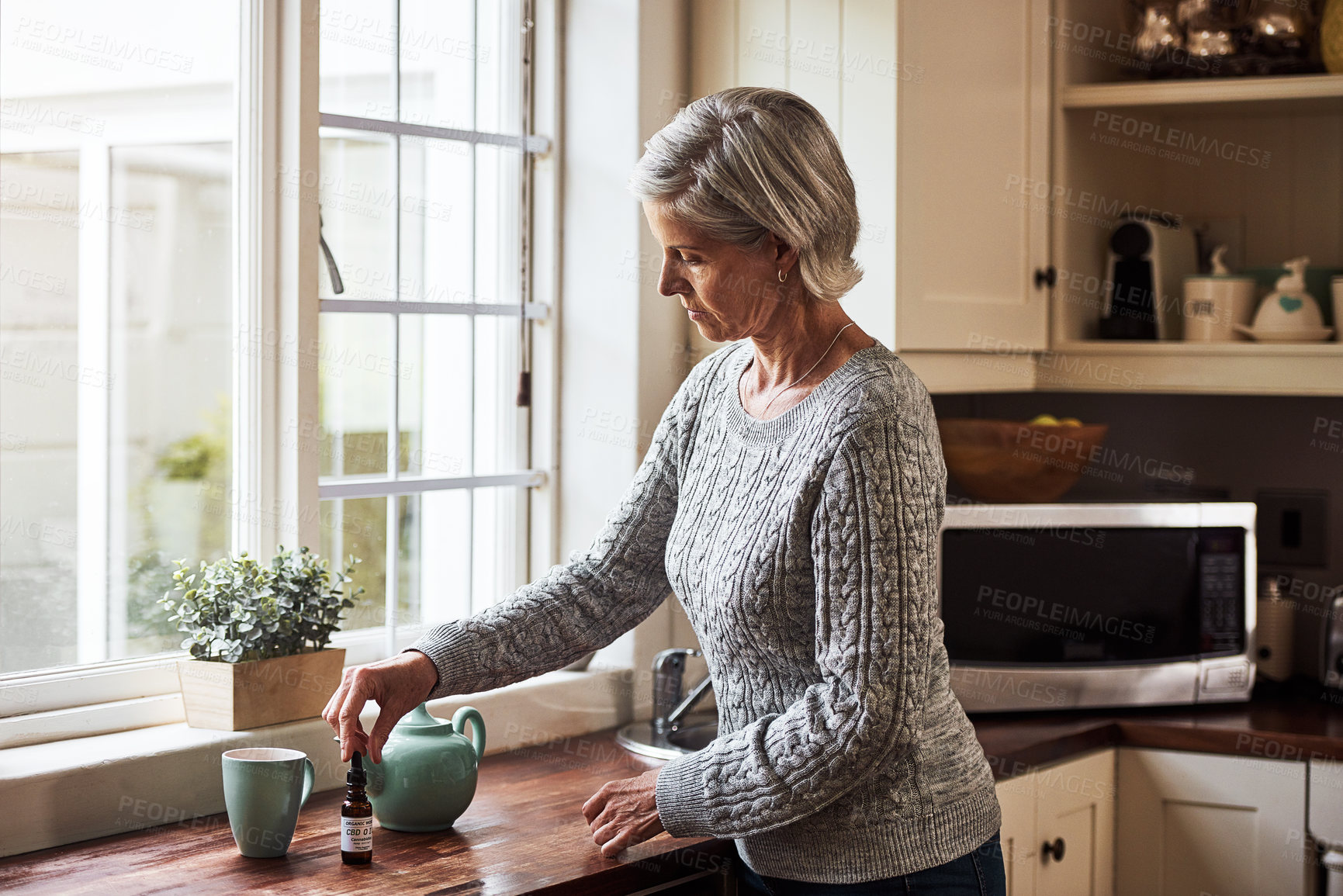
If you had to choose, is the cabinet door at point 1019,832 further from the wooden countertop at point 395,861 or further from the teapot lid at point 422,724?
the teapot lid at point 422,724

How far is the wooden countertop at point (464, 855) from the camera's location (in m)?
1.33

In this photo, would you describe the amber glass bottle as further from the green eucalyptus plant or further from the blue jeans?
the blue jeans

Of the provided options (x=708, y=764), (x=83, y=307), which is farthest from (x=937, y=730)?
(x=83, y=307)

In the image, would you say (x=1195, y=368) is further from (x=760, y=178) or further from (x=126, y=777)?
(x=126, y=777)

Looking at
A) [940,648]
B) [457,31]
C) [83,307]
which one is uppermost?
[457,31]

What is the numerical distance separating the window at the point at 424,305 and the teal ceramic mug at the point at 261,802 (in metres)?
0.54

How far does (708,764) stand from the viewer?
1273 millimetres

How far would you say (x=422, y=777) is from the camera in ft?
4.84

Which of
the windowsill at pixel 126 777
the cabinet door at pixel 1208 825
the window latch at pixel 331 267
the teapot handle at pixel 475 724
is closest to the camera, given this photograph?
Result: the windowsill at pixel 126 777

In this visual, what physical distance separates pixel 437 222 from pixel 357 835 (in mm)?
993

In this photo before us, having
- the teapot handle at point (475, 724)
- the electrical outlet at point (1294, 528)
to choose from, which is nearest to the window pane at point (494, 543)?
the teapot handle at point (475, 724)

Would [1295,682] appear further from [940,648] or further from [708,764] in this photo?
[708,764]

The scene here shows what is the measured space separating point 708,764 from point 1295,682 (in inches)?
59.5

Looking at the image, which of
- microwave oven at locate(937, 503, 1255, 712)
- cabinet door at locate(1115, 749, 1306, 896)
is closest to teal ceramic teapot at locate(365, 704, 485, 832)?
microwave oven at locate(937, 503, 1255, 712)
